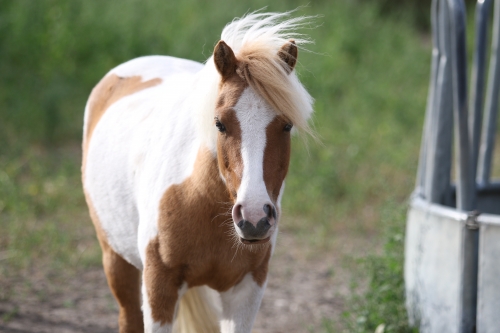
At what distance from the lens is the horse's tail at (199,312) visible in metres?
3.02

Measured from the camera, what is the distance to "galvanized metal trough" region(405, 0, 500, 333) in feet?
10.3

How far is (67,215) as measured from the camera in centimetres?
580

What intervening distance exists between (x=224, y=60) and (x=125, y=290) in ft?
4.84

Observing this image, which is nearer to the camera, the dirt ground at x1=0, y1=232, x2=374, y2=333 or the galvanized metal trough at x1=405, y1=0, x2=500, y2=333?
the galvanized metal trough at x1=405, y1=0, x2=500, y2=333

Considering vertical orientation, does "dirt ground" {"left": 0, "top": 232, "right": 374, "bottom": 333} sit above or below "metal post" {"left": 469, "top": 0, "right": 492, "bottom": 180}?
→ below

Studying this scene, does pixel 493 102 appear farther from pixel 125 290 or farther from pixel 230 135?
pixel 125 290

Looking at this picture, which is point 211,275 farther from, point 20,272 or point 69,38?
point 69,38

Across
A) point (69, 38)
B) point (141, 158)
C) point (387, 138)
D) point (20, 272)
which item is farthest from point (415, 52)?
point (141, 158)

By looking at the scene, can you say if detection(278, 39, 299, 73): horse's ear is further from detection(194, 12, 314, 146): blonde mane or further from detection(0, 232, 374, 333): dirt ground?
detection(0, 232, 374, 333): dirt ground

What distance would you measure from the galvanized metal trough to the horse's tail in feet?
4.12

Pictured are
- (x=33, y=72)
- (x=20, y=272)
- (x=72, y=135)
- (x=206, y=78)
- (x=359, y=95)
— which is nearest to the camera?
(x=206, y=78)

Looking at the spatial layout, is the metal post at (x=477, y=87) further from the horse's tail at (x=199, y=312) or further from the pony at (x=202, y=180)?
the horse's tail at (x=199, y=312)

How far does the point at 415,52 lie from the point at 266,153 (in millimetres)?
9790

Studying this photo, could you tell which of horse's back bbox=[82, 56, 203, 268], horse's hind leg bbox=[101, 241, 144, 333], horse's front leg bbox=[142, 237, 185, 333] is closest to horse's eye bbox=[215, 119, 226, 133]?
horse's back bbox=[82, 56, 203, 268]
